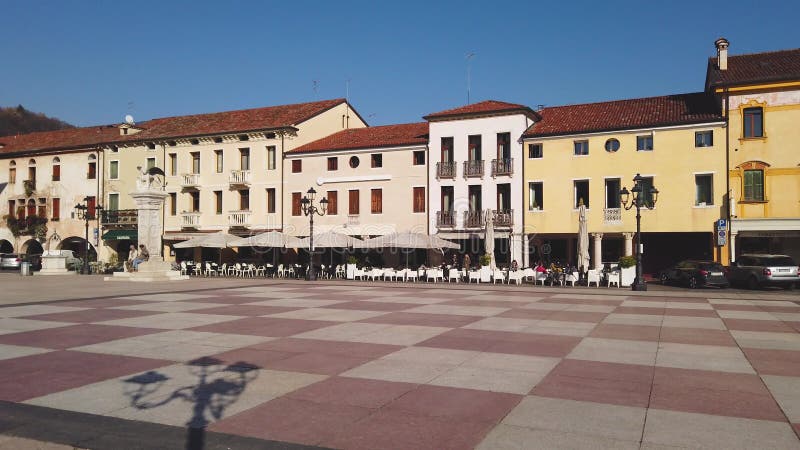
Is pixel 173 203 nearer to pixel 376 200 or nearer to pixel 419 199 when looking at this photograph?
pixel 376 200

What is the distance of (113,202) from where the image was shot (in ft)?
154

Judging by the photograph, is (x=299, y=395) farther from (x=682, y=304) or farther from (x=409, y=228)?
(x=409, y=228)

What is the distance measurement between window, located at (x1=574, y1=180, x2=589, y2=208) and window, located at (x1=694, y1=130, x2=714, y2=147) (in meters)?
5.74

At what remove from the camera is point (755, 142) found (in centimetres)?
2995

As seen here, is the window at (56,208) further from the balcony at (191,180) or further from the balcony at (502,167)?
the balcony at (502,167)

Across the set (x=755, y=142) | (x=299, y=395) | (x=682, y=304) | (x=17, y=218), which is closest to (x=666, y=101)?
(x=755, y=142)

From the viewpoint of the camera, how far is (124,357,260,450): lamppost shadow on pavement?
6.14 meters

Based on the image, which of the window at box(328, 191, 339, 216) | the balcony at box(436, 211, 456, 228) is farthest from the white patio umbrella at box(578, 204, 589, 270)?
the window at box(328, 191, 339, 216)

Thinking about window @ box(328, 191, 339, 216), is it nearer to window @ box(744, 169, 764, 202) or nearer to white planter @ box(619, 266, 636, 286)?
white planter @ box(619, 266, 636, 286)

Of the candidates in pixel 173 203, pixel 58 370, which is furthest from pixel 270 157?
pixel 58 370

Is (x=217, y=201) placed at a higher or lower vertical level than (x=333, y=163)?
lower

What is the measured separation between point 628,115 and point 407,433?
3173 centimetres

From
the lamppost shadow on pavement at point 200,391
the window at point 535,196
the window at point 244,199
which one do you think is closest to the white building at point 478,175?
the window at point 535,196

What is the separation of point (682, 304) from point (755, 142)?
15174mm
